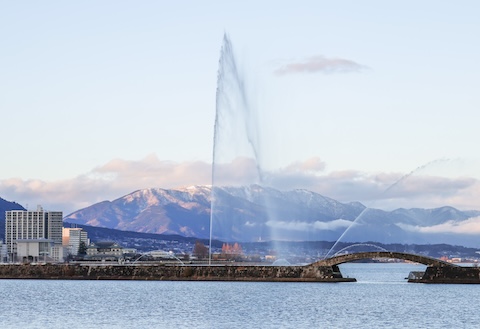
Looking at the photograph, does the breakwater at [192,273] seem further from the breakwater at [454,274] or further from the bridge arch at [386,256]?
the breakwater at [454,274]

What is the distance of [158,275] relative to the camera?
5069 inches

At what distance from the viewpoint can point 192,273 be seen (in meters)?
126

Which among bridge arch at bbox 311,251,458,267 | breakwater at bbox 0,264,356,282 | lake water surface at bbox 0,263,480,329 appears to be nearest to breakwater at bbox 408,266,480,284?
bridge arch at bbox 311,251,458,267

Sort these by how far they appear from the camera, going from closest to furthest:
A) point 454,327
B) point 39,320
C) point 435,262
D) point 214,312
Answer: point 454,327
point 39,320
point 214,312
point 435,262

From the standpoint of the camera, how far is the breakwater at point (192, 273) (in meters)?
121

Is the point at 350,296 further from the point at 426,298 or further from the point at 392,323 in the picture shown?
the point at 392,323

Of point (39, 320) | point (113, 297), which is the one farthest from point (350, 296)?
point (39, 320)

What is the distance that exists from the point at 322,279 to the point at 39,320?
181ft

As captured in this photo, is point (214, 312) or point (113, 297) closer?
point (214, 312)

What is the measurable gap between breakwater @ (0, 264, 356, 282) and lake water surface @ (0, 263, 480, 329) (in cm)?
422

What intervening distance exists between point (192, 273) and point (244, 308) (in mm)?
44401

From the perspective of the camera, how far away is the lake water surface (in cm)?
6900

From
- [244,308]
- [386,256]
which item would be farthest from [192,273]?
[244,308]

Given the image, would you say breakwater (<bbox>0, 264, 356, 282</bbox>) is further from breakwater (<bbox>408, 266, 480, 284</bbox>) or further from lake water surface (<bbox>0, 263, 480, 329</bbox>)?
breakwater (<bbox>408, 266, 480, 284</bbox>)
